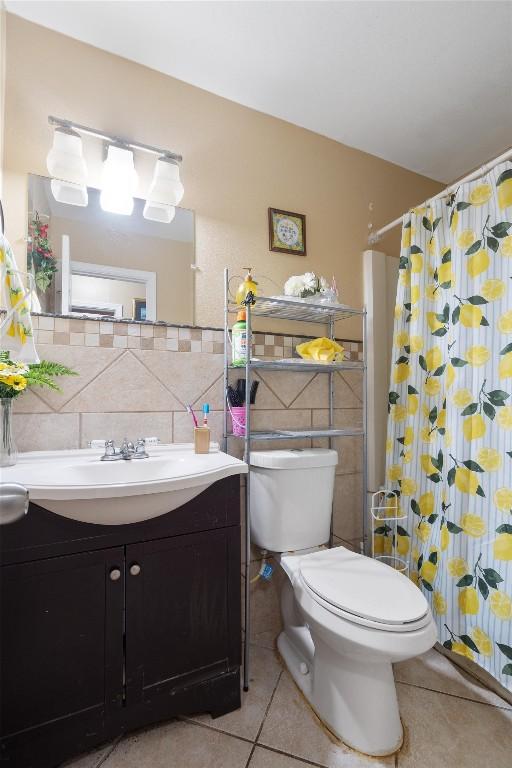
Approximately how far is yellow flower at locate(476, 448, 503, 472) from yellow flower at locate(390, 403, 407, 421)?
403 millimetres

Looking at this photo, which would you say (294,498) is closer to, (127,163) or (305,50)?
(127,163)

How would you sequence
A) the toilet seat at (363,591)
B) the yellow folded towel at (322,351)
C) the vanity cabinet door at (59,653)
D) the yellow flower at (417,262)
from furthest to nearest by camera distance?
1. the yellow flower at (417,262)
2. the yellow folded towel at (322,351)
3. the toilet seat at (363,591)
4. the vanity cabinet door at (59,653)

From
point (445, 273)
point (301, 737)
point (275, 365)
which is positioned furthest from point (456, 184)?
point (301, 737)

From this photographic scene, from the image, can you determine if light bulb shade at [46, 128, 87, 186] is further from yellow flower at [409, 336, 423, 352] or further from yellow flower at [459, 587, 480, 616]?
yellow flower at [459, 587, 480, 616]

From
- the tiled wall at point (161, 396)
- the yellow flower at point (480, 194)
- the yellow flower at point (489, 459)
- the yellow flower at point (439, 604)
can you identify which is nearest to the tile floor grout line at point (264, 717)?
the tiled wall at point (161, 396)

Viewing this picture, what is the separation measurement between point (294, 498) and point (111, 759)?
3.11 feet

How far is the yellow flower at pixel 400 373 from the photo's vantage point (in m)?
1.75

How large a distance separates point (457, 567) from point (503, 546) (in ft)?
0.71

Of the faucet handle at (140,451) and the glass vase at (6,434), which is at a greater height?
the glass vase at (6,434)

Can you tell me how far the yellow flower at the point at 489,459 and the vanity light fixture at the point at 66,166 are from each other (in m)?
1.81

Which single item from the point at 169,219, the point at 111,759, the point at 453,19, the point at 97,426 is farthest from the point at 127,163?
the point at 111,759

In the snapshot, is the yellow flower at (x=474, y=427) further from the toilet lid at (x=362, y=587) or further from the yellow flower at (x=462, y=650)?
the yellow flower at (x=462, y=650)

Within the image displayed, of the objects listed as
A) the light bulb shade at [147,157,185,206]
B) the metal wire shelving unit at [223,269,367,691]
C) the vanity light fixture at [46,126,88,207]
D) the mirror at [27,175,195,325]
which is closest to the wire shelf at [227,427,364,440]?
the metal wire shelving unit at [223,269,367,691]

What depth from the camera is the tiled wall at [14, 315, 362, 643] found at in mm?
1310
